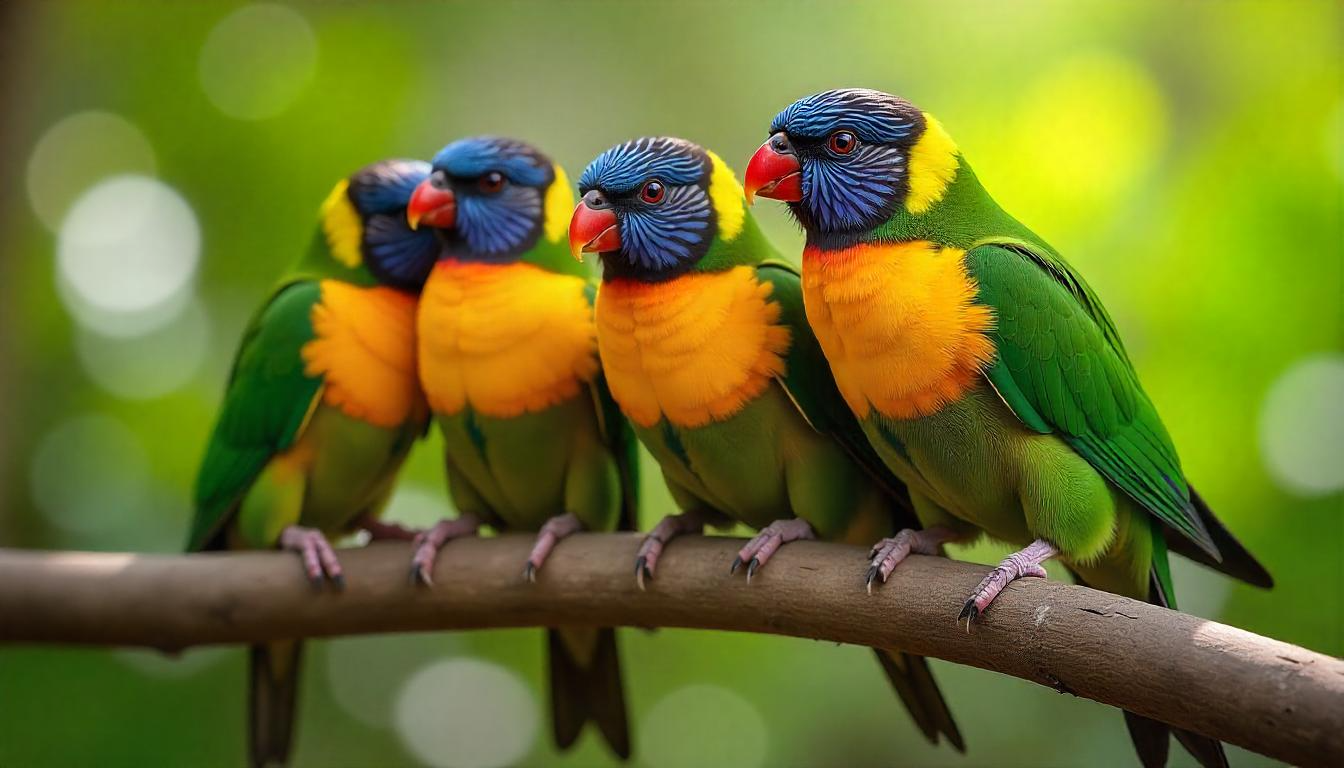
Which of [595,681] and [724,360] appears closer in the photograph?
[724,360]

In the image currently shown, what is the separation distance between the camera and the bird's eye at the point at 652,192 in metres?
2.81

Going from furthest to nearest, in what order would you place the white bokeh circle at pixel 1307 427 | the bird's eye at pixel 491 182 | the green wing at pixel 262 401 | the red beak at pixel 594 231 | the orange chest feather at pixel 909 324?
the white bokeh circle at pixel 1307 427
the green wing at pixel 262 401
the bird's eye at pixel 491 182
the red beak at pixel 594 231
the orange chest feather at pixel 909 324

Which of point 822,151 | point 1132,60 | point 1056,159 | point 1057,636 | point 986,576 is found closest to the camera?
point 1057,636

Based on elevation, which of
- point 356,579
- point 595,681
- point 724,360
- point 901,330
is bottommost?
point 595,681

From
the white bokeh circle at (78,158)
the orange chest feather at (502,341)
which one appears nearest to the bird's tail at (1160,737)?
the orange chest feather at (502,341)

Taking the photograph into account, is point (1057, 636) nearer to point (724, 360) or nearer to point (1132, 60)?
point (724, 360)

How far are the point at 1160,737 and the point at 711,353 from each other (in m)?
1.36

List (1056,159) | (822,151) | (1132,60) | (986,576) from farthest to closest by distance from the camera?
1. (1132,60)
2. (1056,159)
3. (822,151)
4. (986,576)

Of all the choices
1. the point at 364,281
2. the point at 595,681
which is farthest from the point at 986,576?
the point at 364,281

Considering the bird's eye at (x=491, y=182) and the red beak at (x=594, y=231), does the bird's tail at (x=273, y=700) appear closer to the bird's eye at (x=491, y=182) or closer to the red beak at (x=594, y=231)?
the bird's eye at (x=491, y=182)

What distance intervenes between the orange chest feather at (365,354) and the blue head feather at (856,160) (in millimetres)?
1407

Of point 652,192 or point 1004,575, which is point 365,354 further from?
point 1004,575

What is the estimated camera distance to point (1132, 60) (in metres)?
4.94

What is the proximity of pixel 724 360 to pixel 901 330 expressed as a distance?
49cm
